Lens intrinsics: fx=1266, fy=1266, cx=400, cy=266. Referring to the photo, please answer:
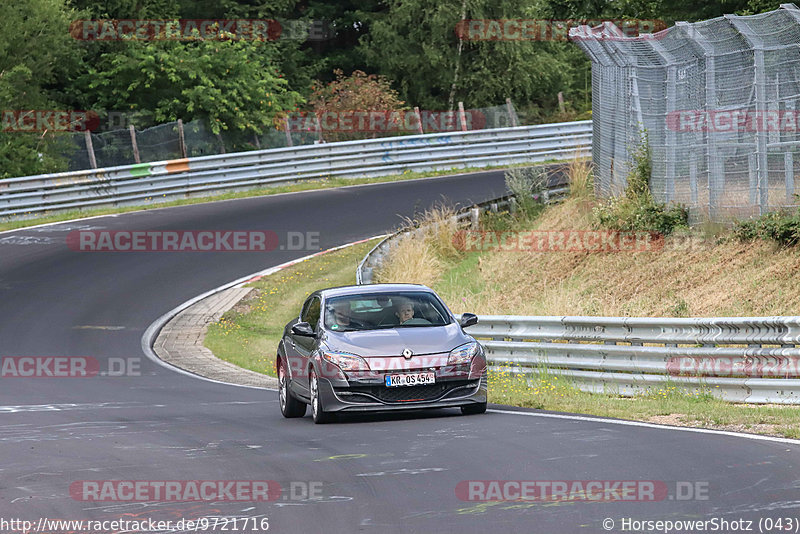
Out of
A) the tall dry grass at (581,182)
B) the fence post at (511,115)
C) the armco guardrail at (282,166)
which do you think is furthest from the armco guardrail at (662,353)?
the fence post at (511,115)

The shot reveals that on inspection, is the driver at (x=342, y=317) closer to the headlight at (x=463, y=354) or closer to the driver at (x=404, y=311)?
the driver at (x=404, y=311)

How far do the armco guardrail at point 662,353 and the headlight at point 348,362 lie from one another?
3522 millimetres

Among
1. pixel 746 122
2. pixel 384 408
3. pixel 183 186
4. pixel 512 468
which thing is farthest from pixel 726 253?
pixel 183 186

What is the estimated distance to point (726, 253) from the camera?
18.9 metres

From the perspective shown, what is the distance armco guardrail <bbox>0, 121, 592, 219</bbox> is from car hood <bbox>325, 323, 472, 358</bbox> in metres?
24.6

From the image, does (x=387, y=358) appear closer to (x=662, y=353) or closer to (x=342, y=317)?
(x=342, y=317)

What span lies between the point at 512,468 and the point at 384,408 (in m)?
3.50

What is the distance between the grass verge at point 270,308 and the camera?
22.9m

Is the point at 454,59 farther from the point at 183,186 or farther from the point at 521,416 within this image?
the point at 521,416

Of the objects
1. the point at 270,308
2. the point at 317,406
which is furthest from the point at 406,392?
the point at 270,308

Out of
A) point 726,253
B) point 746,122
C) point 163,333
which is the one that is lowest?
point 163,333

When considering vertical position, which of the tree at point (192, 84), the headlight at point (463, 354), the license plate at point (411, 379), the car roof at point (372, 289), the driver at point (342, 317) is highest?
the tree at point (192, 84)

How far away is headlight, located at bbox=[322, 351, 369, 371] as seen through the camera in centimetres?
1277

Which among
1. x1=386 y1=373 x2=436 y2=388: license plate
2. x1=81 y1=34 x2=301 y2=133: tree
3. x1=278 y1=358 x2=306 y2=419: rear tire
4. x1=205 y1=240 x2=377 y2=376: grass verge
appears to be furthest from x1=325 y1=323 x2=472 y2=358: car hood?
x1=81 y1=34 x2=301 y2=133: tree
